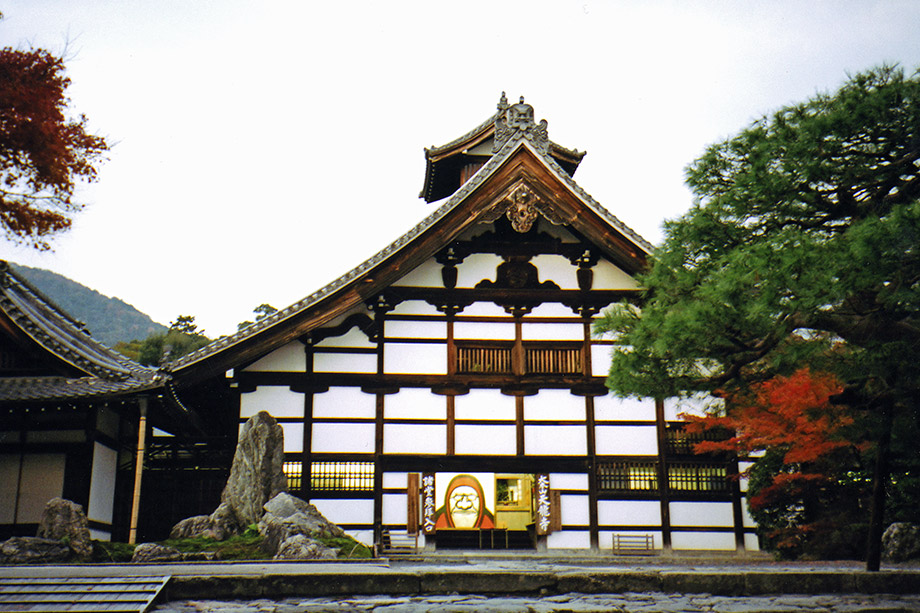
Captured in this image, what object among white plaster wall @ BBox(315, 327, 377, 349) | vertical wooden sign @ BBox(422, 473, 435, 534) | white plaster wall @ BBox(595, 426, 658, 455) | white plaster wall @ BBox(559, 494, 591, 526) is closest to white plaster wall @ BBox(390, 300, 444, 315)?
white plaster wall @ BBox(315, 327, 377, 349)

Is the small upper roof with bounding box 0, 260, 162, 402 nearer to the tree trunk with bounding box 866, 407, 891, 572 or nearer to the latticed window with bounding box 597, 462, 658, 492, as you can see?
the latticed window with bounding box 597, 462, 658, 492

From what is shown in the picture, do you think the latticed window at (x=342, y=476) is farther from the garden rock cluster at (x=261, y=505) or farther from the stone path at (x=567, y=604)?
the stone path at (x=567, y=604)

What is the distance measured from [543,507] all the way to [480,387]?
9.38 ft

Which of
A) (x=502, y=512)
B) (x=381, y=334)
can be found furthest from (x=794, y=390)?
(x=502, y=512)

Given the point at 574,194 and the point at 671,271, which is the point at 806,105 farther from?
the point at 574,194

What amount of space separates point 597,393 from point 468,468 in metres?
3.26

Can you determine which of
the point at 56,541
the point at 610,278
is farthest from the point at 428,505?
the point at 56,541

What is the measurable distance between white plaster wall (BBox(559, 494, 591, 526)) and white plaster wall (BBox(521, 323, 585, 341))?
3462 mm

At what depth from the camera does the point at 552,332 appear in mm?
18172

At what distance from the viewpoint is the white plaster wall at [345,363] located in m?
17.5

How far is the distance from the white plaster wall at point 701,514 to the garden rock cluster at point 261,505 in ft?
23.7

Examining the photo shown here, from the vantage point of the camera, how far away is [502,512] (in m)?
25.5

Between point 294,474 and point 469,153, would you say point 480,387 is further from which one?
point 469,153

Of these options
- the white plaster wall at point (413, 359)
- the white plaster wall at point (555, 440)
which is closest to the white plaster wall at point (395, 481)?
the white plaster wall at point (413, 359)
